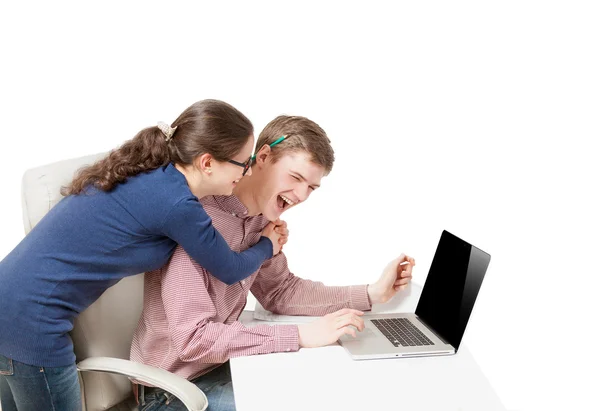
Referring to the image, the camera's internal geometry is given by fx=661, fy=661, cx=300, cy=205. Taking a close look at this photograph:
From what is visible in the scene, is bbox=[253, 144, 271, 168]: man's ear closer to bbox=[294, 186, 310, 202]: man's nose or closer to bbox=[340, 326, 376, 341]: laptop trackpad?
bbox=[294, 186, 310, 202]: man's nose

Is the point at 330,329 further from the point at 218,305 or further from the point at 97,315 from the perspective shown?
the point at 97,315

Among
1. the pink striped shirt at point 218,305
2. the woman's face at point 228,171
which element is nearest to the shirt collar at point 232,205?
the pink striped shirt at point 218,305

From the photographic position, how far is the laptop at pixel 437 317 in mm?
1725

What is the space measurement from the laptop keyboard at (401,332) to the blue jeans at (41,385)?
0.86 meters

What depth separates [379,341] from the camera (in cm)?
179

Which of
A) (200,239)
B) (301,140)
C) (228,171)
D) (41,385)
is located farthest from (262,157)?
(41,385)

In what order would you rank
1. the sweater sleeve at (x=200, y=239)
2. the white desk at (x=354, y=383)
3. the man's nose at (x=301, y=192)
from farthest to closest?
the man's nose at (x=301, y=192) < the sweater sleeve at (x=200, y=239) < the white desk at (x=354, y=383)

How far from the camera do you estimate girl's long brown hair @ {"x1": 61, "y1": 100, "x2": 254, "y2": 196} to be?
5.53ft

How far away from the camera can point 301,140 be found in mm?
1898

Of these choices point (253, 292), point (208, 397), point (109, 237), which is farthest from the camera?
point (253, 292)

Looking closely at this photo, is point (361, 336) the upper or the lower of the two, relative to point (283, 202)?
lower

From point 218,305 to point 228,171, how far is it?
1.24ft

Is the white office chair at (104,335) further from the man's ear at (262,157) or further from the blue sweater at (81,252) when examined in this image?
the man's ear at (262,157)

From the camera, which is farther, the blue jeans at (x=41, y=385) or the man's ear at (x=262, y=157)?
the man's ear at (x=262, y=157)
